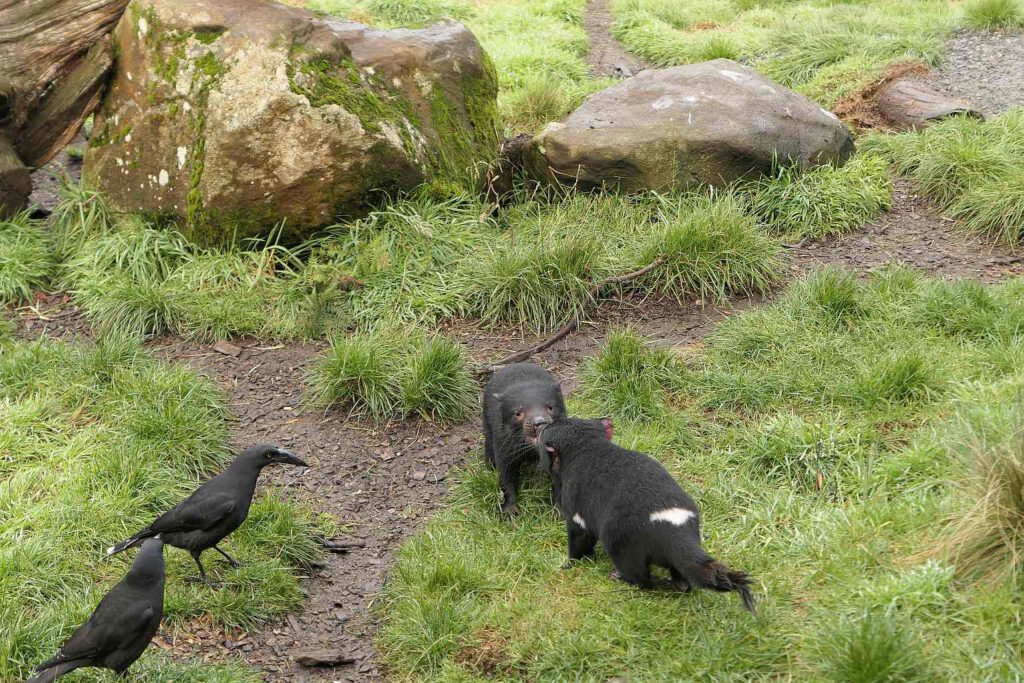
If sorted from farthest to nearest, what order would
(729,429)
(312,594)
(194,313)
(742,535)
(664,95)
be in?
1. (664,95)
2. (194,313)
3. (729,429)
4. (312,594)
5. (742,535)

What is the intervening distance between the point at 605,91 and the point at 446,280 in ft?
7.18

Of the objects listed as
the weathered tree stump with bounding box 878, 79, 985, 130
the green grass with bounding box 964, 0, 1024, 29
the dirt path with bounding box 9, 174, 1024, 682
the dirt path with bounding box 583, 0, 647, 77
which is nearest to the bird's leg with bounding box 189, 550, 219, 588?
the dirt path with bounding box 9, 174, 1024, 682

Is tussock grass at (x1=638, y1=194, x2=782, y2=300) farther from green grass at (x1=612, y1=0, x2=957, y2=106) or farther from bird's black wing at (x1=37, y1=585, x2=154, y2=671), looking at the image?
bird's black wing at (x1=37, y1=585, x2=154, y2=671)

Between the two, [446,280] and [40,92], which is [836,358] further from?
[40,92]

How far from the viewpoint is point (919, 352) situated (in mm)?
5047

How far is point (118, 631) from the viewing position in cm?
337

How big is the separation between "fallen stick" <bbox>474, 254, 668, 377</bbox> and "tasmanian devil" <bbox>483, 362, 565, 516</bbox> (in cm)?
95

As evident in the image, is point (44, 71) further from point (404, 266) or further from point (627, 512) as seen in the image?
point (627, 512)

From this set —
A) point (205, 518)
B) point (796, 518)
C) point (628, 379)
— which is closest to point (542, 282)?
point (628, 379)

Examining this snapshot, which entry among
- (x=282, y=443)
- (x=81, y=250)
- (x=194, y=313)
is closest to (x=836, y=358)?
(x=282, y=443)

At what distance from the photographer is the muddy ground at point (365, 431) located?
4.09 m

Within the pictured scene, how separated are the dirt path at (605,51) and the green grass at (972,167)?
12.9 ft

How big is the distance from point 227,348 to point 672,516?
11.5 ft

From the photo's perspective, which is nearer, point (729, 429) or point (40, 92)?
point (729, 429)
